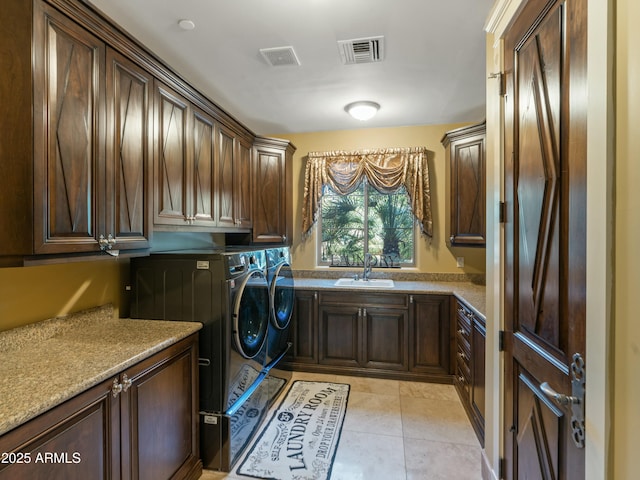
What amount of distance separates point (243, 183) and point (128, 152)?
1.45 m

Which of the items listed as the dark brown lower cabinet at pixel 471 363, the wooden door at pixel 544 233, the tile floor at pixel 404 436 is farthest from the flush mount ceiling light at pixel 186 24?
the tile floor at pixel 404 436

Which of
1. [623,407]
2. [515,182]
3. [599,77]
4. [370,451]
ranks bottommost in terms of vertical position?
[370,451]

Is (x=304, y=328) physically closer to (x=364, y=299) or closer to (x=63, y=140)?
(x=364, y=299)

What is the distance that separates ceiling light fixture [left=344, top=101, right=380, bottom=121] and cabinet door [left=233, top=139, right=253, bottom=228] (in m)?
1.08

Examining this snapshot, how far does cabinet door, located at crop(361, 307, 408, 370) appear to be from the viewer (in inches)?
118

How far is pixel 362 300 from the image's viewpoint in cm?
306

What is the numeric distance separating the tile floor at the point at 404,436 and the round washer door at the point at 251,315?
0.71m

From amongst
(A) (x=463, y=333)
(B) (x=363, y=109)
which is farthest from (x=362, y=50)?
(A) (x=463, y=333)

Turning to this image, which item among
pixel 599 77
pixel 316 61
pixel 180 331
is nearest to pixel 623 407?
pixel 599 77

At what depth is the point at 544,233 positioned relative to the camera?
112cm

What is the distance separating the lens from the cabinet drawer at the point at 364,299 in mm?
3002

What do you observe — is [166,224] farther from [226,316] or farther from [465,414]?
[465,414]

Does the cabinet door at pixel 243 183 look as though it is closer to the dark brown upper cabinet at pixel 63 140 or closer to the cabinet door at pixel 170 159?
the cabinet door at pixel 170 159

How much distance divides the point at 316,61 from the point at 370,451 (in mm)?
2682
